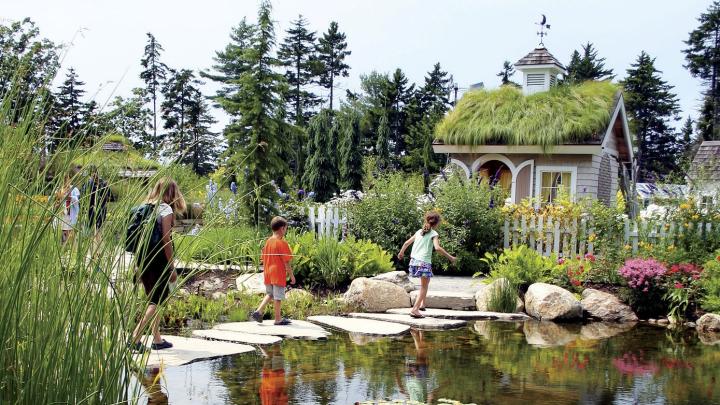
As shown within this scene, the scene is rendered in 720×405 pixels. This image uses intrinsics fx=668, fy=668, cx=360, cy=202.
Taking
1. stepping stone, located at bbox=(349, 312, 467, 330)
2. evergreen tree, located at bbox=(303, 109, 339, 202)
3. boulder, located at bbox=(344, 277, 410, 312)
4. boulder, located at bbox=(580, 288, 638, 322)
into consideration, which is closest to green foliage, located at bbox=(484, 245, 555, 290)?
boulder, located at bbox=(580, 288, 638, 322)

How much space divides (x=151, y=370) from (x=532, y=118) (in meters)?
15.1

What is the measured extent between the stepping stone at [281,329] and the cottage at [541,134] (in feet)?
35.3

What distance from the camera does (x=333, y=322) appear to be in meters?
8.30

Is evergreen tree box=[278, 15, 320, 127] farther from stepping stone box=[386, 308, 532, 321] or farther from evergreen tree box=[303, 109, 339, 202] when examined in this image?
stepping stone box=[386, 308, 532, 321]

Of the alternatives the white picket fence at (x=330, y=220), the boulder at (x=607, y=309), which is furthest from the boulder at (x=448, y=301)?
the white picket fence at (x=330, y=220)

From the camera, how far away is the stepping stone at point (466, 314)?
916 centimetres

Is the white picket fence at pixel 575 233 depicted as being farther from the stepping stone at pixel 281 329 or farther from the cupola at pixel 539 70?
the cupola at pixel 539 70

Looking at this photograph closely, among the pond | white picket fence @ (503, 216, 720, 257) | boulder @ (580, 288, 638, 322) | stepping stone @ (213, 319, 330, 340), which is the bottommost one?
the pond

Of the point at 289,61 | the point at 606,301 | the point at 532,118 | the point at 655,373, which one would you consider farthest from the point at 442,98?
the point at 655,373

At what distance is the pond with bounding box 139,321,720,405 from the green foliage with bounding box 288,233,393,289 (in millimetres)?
2530

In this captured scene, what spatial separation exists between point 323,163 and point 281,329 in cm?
3120

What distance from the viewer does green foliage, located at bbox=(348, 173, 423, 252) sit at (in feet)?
41.7

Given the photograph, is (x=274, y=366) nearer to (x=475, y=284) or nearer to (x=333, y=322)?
(x=333, y=322)

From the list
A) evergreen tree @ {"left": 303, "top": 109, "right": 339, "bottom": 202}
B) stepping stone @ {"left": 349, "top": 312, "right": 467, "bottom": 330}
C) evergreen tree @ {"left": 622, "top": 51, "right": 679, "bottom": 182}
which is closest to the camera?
stepping stone @ {"left": 349, "top": 312, "right": 467, "bottom": 330}
